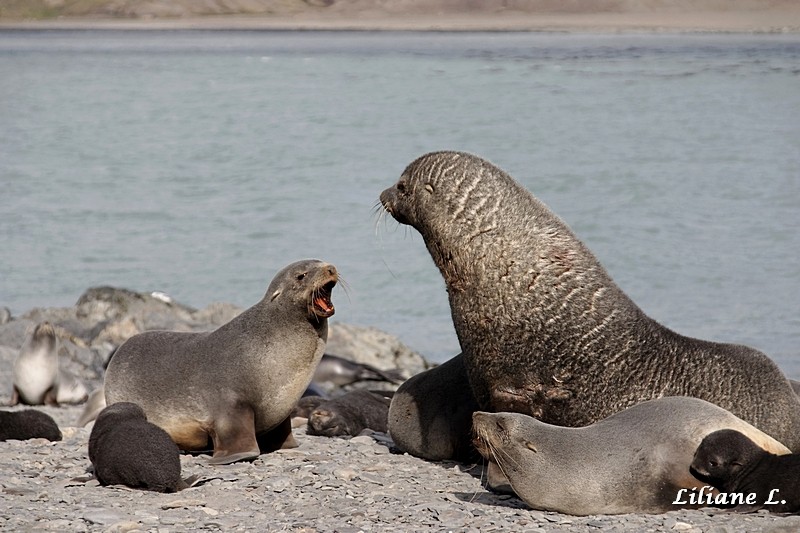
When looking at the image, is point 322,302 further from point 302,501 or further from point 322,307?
point 302,501

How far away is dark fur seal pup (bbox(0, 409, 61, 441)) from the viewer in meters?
7.11

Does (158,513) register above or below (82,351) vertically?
above

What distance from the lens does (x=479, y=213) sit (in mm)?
6301

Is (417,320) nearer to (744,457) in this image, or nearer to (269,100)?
(744,457)

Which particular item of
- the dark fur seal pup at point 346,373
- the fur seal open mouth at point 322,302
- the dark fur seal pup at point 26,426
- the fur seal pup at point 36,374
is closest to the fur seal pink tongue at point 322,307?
the fur seal open mouth at point 322,302

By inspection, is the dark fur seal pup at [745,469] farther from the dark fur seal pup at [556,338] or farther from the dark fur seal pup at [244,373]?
the dark fur seal pup at [244,373]

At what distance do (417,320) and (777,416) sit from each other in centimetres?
837

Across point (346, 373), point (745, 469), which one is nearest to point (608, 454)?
point (745, 469)

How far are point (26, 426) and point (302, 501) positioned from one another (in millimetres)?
2255

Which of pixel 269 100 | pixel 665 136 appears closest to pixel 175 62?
pixel 269 100

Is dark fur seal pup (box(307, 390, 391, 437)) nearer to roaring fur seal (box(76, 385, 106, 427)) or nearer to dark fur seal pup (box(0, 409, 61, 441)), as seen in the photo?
roaring fur seal (box(76, 385, 106, 427))

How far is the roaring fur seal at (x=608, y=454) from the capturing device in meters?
5.21

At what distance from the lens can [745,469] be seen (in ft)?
17.1

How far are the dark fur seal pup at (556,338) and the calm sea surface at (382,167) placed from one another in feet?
5.64
